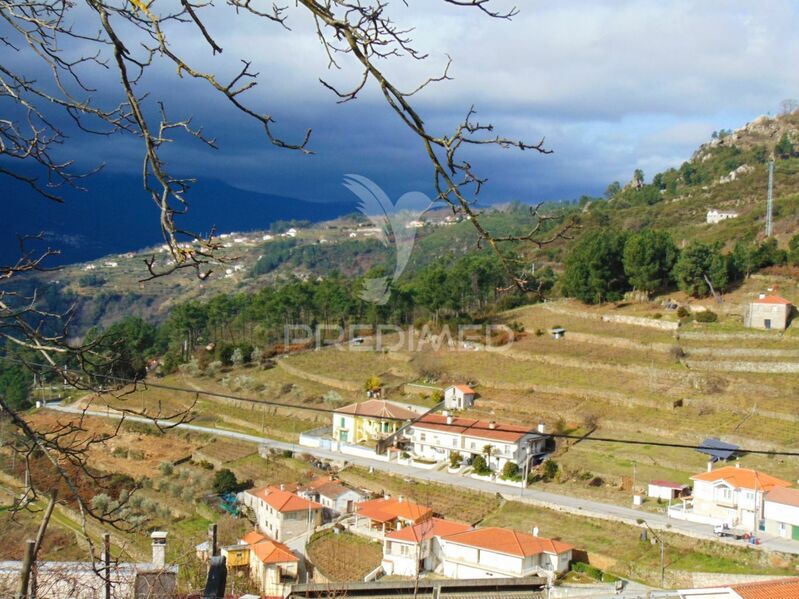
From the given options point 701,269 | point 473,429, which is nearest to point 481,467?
point 473,429

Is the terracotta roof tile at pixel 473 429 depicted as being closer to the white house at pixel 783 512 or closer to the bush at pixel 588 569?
the bush at pixel 588 569

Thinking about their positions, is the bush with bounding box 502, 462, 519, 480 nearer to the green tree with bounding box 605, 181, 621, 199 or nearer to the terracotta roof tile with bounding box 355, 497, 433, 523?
the terracotta roof tile with bounding box 355, 497, 433, 523

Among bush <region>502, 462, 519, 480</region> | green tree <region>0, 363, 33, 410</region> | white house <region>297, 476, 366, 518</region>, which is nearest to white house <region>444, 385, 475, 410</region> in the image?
bush <region>502, 462, 519, 480</region>

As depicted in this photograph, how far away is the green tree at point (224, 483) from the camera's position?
18.3 m

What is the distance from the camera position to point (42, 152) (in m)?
2.45

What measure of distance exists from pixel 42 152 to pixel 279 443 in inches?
787

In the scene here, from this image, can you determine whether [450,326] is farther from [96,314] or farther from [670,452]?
[96,314]

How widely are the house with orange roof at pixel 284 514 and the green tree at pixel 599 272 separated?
47.4 feet

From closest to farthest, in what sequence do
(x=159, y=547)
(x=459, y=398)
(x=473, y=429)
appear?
(x=159, y=547), (x=473, y=429), (x=459, y=398)

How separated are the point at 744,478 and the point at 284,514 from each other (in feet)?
29.0

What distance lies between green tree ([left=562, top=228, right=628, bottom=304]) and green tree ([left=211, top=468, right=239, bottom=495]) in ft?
47.2

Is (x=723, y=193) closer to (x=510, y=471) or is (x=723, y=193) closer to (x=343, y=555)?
(x=510, y=471)

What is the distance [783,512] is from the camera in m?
13.8

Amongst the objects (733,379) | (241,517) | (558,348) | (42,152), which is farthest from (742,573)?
(42,152)
